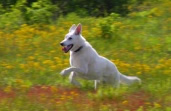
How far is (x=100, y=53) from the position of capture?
10.9 meters

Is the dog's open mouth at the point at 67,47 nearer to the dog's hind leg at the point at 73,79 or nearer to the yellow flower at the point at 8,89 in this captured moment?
the dog's hind leg at the point at 73,79

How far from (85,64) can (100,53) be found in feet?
7.99

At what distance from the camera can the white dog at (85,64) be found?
8.46 metres

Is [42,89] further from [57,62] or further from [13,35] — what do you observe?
[13,35]

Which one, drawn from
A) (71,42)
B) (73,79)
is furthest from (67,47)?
(73,79)

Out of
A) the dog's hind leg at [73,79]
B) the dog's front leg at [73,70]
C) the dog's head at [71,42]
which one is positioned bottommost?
the dog's hind leg at [73,79]

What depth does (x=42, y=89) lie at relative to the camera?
27.7ft

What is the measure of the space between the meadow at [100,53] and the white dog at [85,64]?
216mm

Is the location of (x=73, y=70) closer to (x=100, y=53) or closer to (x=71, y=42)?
(x=71, y=42)

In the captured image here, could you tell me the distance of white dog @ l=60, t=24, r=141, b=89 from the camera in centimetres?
846

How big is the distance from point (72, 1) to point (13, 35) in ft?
10.1

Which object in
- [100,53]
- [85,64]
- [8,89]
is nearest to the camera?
[8,89]

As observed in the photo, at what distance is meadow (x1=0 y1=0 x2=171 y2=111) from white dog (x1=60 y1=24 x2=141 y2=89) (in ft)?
0.71

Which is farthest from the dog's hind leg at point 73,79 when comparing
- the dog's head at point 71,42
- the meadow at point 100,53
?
the dog's head at point 71,42
